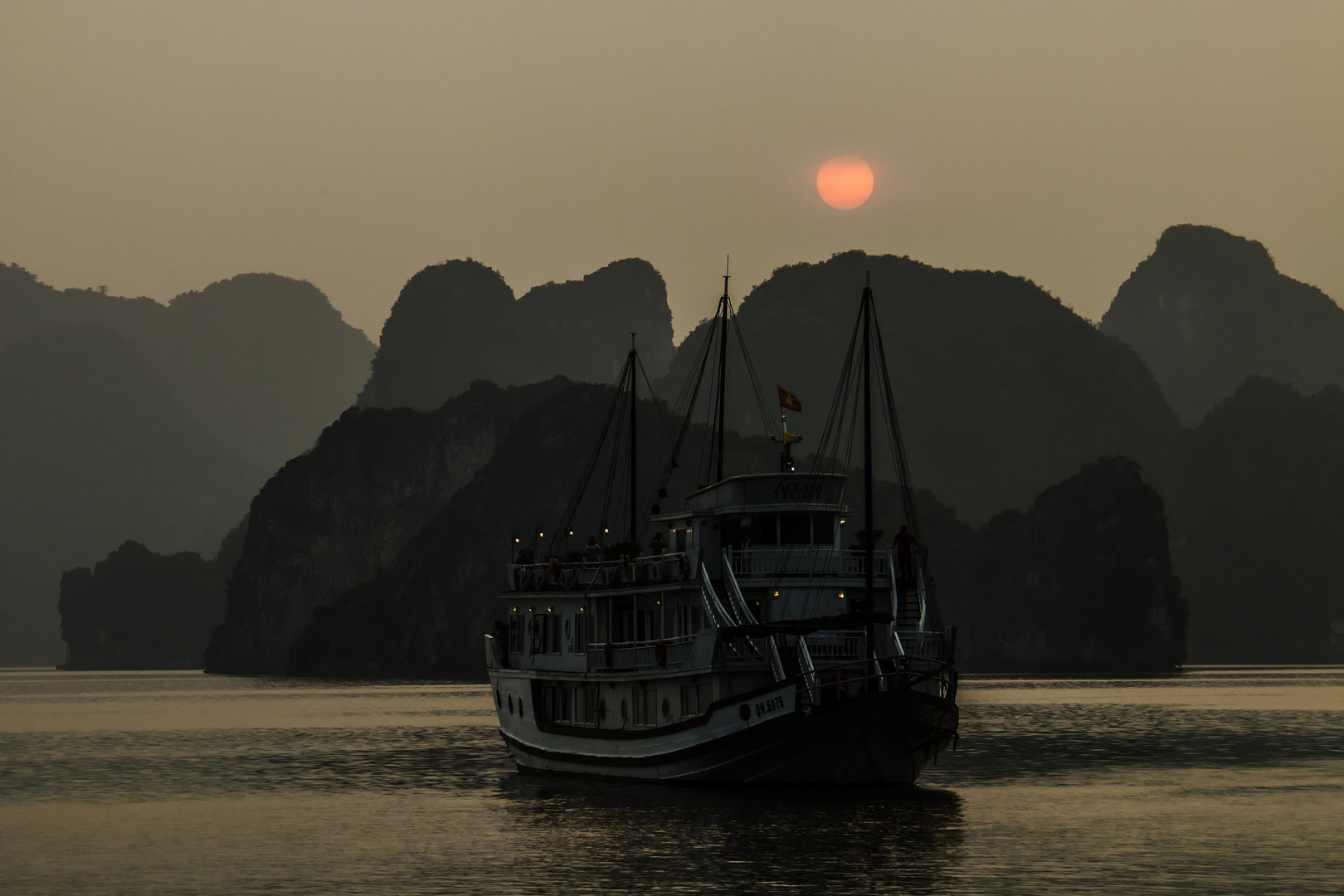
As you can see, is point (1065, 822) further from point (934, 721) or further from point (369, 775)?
point (369, 775)

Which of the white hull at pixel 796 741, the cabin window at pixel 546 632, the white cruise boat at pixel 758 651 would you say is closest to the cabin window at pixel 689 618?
the white cruise boat at pixel 758 651

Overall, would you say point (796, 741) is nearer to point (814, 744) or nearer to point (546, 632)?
point (814, 744)

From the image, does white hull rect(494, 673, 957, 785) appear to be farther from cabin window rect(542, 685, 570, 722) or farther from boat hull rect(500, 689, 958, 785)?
cabin window rect(542, 685, 570, 722)

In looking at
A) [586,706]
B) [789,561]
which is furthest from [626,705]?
[789,561]

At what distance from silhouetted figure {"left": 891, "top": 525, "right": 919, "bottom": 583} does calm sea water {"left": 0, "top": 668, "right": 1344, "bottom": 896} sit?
26.5 feet

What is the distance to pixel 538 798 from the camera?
63312 mm

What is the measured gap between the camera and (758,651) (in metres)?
56.6

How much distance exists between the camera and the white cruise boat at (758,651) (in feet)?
181

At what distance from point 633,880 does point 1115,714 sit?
308 feet

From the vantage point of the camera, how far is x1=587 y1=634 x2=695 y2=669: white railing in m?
58.4

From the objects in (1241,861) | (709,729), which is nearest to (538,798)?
(709,729)

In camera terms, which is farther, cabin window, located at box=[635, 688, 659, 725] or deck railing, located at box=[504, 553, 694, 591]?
deck railing, located at box=[504, 553, 694, 591]

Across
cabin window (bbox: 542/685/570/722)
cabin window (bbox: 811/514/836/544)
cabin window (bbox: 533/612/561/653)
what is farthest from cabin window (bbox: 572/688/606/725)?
cabin window (bbox: 811/514/836/544)

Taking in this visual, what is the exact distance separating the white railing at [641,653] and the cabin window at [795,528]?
5.30 metres
